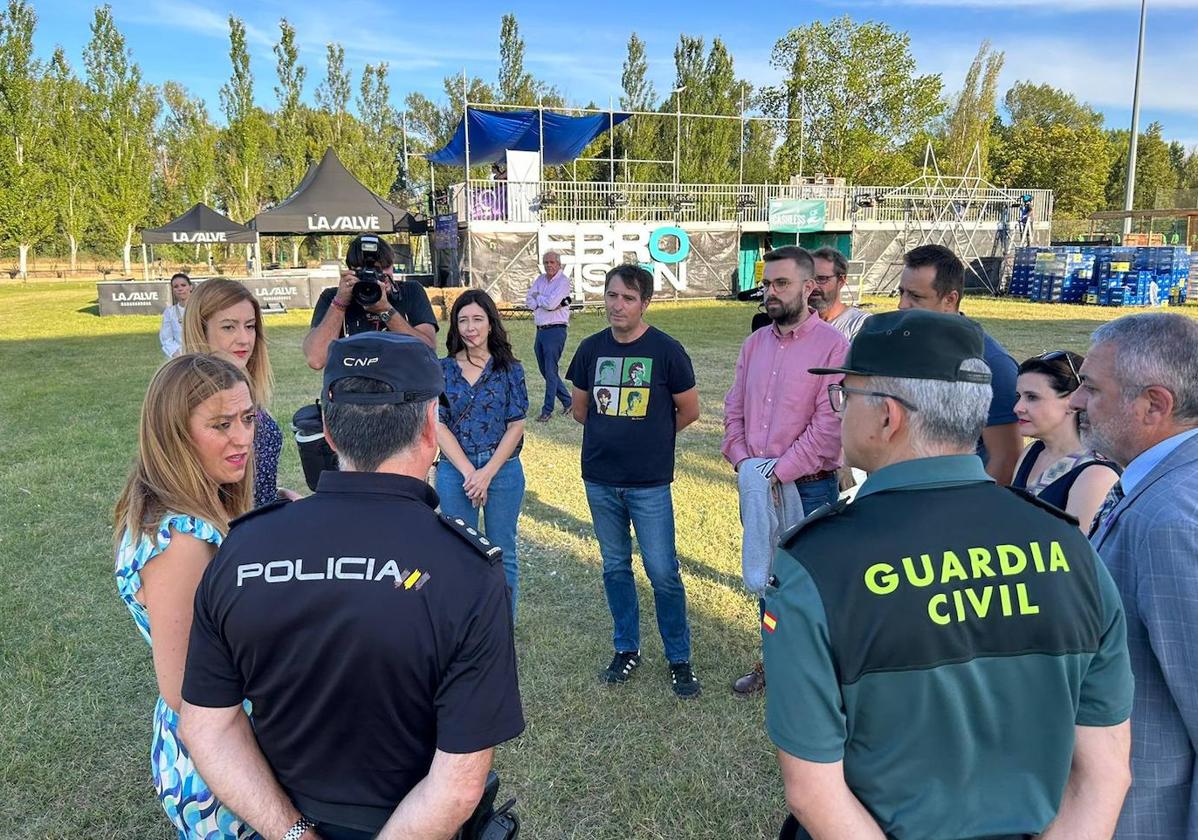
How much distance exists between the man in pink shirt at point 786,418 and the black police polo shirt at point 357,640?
90.2 inches

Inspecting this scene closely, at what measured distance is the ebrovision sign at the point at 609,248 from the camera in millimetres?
22719

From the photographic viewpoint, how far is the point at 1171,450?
1663mm

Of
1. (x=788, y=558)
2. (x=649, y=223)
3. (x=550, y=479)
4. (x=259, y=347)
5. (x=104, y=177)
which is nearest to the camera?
(x=788, y=558)

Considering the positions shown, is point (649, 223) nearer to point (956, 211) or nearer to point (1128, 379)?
point (956, 211)

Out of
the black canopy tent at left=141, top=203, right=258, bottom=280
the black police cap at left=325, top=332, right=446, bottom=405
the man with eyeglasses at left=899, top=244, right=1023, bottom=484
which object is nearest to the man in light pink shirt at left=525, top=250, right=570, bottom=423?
the man with eyeglasses at left=899, top=244, right=1023, bottom=484

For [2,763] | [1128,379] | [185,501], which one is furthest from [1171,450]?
[2,763]

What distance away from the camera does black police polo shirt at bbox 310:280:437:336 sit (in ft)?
15.4

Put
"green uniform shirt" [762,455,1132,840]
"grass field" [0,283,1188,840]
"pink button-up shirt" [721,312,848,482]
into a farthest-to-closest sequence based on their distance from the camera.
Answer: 1. "pink button-up shirt" [721,312,848,482]
2. "grass field" [0,283,1188,840]
3. "green uniform shirt" [762,455,1132,840]

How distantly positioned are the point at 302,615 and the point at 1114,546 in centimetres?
172

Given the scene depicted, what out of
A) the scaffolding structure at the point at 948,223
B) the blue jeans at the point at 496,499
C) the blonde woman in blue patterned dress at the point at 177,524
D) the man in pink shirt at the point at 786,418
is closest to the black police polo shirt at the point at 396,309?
the blue jeans at the point at 496,499

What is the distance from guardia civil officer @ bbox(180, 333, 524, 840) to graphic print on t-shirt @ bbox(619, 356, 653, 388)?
230 centimetres

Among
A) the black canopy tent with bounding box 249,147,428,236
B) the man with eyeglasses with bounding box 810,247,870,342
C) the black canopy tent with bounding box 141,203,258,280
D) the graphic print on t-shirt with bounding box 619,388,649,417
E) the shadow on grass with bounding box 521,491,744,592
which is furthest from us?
the black canopy tent with bounding box 141,203,258,280

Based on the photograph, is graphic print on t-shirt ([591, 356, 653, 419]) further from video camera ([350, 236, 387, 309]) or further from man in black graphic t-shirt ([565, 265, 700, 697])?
video camera ([350, 236, 387, 309])

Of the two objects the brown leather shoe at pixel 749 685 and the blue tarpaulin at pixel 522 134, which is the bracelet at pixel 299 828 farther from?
the blue tarpaulin at pixel 522 134
